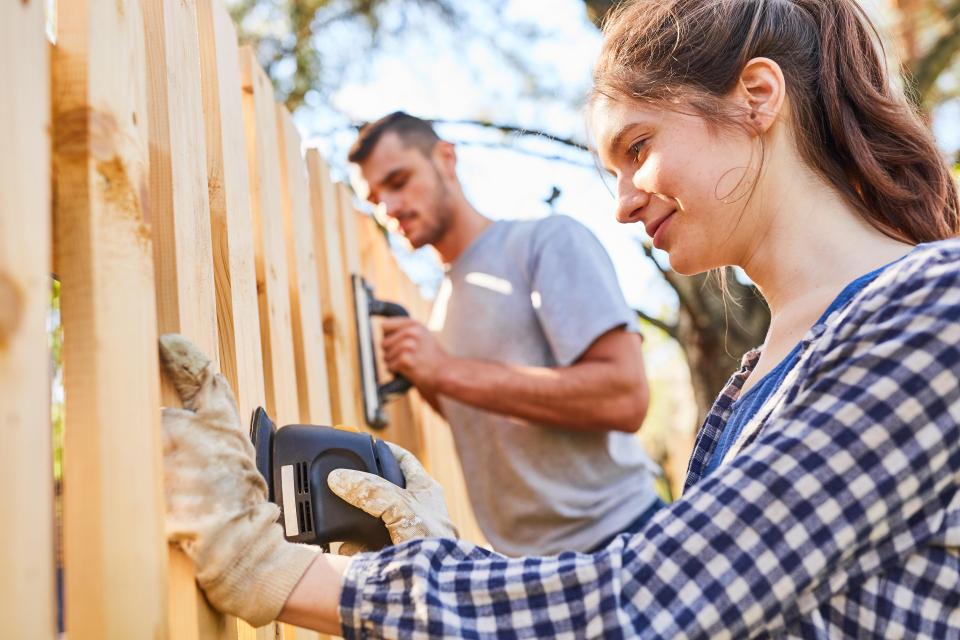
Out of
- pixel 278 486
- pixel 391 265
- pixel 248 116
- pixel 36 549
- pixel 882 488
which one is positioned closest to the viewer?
pixel 36 549

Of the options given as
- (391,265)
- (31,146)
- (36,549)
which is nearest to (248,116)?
(31,146)

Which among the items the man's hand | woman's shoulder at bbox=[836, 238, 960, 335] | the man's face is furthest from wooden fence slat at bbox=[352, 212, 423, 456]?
woman's shoulder at bbox=[836, 238, 960, 335]

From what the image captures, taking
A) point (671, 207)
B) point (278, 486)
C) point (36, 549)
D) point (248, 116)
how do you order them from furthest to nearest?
1. point (248, 116)
2. point (671, 207)
3. point (278, 486)
4. point (36, 549)

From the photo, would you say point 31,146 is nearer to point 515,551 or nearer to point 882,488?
point 882,488

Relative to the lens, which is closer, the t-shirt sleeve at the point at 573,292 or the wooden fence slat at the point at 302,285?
the wooden fence slat at the point at 302,285

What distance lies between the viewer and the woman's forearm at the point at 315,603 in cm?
106

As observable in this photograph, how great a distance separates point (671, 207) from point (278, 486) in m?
0.78

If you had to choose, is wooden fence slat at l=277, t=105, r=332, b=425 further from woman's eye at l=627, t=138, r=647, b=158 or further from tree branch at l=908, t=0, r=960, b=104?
Answer: tree branch at l=908, t=0, r=960, b=104

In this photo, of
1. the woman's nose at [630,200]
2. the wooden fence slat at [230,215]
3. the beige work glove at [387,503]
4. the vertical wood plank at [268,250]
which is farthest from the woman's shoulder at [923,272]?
the vertical wood plank at [268,250]

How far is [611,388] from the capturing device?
262cm

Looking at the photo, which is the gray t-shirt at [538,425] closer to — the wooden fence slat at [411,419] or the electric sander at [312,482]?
the wooden fence slat at [411,419]

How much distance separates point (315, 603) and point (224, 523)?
0.14m

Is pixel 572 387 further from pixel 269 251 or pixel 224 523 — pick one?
pixel 224 523

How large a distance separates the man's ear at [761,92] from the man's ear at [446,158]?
189cm
